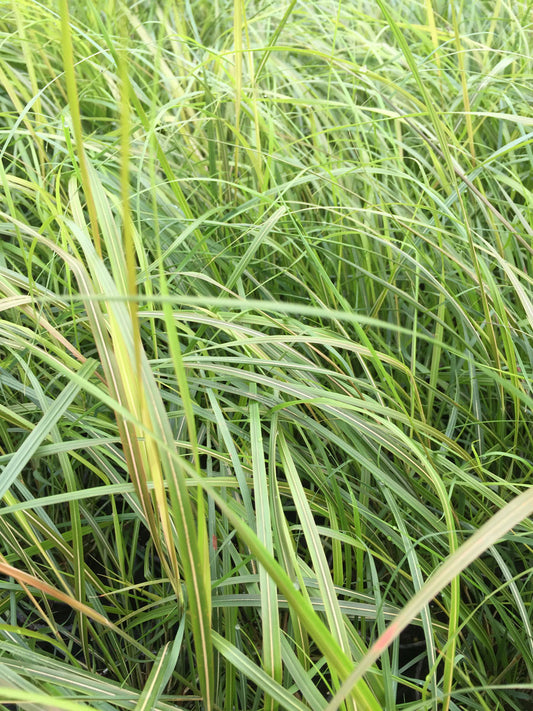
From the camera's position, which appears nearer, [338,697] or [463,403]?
[338,697]

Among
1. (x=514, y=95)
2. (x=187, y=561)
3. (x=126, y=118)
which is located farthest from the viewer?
(x=514, y=95)

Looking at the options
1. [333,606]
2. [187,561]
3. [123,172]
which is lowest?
[333,606]

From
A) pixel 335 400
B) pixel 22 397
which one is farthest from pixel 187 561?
pixel 22 397

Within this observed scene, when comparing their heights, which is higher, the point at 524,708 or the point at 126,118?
the point at 126,118

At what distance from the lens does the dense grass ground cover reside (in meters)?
0.45

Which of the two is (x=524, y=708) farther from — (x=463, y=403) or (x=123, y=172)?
(x=123, y=172)

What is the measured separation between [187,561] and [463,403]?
1.72ft

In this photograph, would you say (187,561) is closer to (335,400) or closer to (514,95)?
(335,400)

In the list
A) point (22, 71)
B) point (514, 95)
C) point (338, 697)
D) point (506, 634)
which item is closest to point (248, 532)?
point (338, 697)

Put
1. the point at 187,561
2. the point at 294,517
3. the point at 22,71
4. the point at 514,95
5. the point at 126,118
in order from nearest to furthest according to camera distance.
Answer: the point at 126,118 < the point at 187,561 < the point at 294,517 < the point at 514,95 < the point at 22,71

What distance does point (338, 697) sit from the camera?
0.31 m

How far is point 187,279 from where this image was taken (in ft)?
2.70

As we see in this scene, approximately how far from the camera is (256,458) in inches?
21.6

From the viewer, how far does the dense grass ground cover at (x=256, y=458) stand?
451mm
